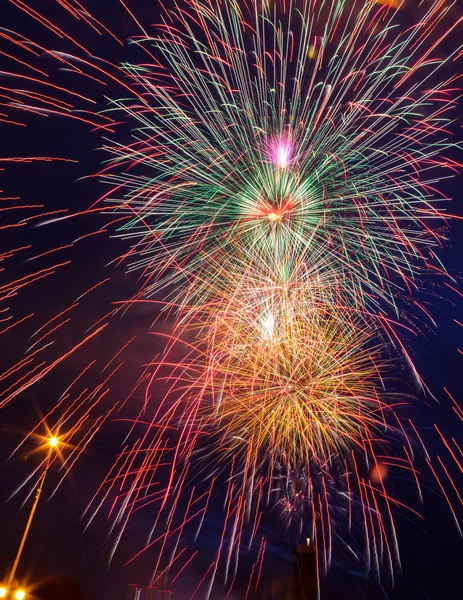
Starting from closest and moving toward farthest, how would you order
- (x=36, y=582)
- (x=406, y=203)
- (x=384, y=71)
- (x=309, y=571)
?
(x=384, y=71) → (x=406, y=203) → (x=309, y=571) → (x=36, y=582)

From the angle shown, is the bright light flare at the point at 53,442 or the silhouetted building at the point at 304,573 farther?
the silhouetted building at the point at 304,573

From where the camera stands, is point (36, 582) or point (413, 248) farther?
point (36, 582)

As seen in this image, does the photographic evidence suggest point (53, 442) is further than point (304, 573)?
No

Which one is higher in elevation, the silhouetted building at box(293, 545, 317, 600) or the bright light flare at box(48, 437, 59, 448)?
the bright light flare at box(48, 437, 59, 448)

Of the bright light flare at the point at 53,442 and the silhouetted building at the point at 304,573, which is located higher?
the bright light flare at the point at 53,442

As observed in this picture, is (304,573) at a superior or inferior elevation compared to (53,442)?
inferior

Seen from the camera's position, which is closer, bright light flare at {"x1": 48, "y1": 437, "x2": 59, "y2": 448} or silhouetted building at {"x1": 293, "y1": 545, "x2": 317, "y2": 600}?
bright light flare at {"x1": 48, "y1": 437, "x2": 59, "y2": 448}

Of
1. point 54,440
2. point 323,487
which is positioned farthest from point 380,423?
point 54,440

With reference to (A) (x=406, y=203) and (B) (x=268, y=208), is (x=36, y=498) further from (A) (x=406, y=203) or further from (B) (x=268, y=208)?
(A) (x=406, y=203)
